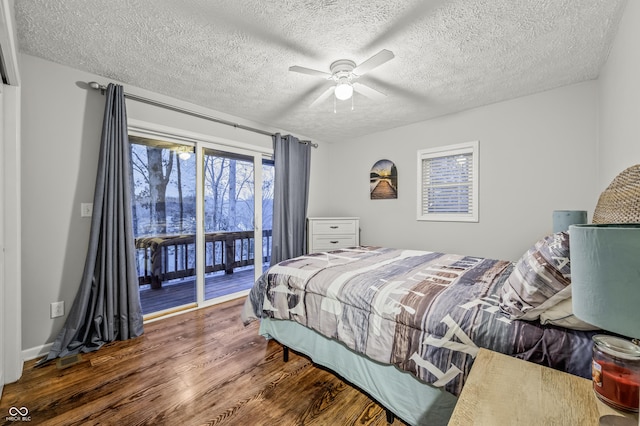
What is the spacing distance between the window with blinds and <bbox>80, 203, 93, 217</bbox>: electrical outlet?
373 cm

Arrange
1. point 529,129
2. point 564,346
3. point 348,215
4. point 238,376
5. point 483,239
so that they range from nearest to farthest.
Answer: point 564,346, point 238,376, point 529,129, point 483,239, point 348,215

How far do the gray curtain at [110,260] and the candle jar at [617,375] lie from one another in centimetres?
310

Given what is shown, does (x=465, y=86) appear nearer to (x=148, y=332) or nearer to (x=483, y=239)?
(x=483, y=239)

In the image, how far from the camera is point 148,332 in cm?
259

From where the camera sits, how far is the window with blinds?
331 cm

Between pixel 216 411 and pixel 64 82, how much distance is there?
2.89m

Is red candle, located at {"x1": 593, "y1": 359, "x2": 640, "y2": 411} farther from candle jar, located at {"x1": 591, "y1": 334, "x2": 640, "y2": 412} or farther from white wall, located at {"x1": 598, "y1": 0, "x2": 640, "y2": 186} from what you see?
white wall, located at {"x1": 598, "y1": 0, "x2": 640, "y2": 186}

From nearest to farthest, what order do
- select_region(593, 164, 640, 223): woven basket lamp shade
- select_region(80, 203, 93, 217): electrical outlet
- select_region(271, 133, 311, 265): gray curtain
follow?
select_region(593, 164, 640, 223): woven basket lamp shade
select_region(80, 203, 93, 217): electrical outlet
select_region(271, 133, 311, 265): gray curtain

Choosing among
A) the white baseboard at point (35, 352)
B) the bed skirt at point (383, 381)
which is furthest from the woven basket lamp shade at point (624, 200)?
the white baseboard at point (35, 352)

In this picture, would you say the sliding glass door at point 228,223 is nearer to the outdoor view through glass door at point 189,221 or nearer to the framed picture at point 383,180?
→ the outdoor view through glass door at point 189,221

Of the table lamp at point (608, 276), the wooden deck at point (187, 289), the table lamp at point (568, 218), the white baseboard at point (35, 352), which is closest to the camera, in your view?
the table lamp at point (608, 276)

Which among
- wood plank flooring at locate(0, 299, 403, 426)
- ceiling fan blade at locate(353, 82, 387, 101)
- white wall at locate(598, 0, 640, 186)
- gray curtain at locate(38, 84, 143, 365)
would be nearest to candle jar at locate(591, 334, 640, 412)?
wood plank flooring at locate(0, 299, 403, 426)

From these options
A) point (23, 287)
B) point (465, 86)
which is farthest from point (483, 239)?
point (23, 287)

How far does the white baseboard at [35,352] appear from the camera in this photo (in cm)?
210
